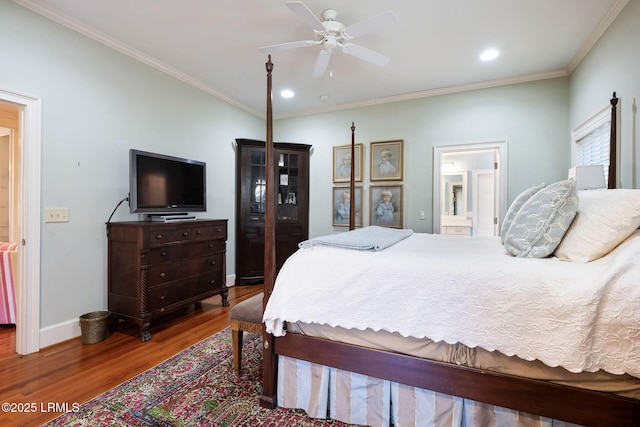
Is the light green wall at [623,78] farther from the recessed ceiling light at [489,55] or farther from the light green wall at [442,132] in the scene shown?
the recessed ceiling light at [489,55]

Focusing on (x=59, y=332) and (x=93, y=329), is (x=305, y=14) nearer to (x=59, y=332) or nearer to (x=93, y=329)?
(x=93, y=329)

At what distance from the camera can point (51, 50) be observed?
2.35 m

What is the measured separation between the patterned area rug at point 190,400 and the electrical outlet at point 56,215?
59.6 inches

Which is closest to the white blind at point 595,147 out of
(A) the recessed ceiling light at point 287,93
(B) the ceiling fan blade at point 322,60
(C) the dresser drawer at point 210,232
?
(B) the ceiling fan blade at point 322,60

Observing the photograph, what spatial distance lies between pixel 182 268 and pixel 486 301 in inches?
106

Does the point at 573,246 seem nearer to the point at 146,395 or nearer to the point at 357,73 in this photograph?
the point at 146,395

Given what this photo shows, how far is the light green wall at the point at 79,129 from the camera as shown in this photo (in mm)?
2246

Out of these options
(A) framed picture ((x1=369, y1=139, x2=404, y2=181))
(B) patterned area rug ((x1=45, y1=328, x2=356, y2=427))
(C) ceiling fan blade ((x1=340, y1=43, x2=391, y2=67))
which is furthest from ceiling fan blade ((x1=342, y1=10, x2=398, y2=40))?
(B) patterned area rug ((x1=45, y1=328, x2=356, y2=427))

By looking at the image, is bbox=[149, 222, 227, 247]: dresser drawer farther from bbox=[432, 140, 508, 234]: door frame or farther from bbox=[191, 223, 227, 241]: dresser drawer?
bbox=[432, 140, 508, 234]: door frame

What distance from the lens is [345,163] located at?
443cm

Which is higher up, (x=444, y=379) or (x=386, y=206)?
(x=386, y=206)

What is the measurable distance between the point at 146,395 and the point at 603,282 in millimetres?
2376

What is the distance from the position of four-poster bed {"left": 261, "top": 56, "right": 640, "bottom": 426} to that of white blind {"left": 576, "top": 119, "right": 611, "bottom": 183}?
7.00 feet

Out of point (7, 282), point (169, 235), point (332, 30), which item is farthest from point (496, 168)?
point (7, 282)
